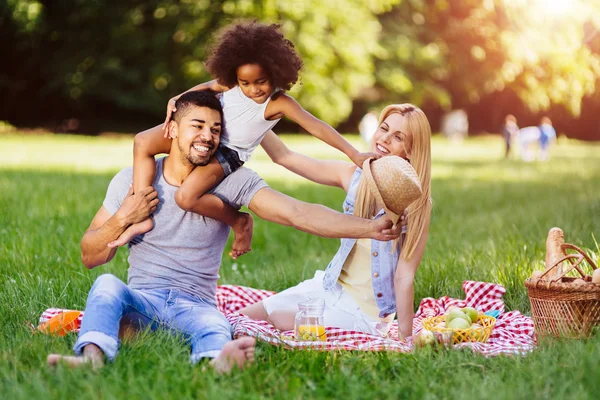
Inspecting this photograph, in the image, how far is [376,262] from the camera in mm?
4379

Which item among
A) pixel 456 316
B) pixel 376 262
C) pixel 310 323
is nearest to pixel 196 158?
pixel 310 323

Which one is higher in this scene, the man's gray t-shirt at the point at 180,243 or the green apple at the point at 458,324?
the man's gray t-shirt at the point at 180,243

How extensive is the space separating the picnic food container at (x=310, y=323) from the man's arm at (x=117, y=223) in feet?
3.28

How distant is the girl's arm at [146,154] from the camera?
417 cm

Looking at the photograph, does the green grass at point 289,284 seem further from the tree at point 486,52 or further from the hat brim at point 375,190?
the tree at point 486,52

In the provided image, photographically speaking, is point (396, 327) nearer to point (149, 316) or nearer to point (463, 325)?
point (463, 325)

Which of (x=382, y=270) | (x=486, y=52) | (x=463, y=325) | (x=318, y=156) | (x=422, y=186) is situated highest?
(x=486, y=52)

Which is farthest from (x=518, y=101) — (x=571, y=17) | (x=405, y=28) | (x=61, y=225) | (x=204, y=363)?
(x=204, y=363)

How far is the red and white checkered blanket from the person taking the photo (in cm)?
380

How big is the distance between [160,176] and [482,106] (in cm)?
4184

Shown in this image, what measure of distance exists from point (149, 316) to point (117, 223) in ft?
1.80

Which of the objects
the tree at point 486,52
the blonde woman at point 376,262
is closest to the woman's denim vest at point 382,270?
the blonde woman at point 376,262

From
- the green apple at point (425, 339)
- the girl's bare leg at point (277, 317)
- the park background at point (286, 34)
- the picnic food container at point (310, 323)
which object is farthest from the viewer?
the park background at point (286, 34)

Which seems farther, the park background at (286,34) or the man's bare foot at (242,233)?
the park background at (286,34)
